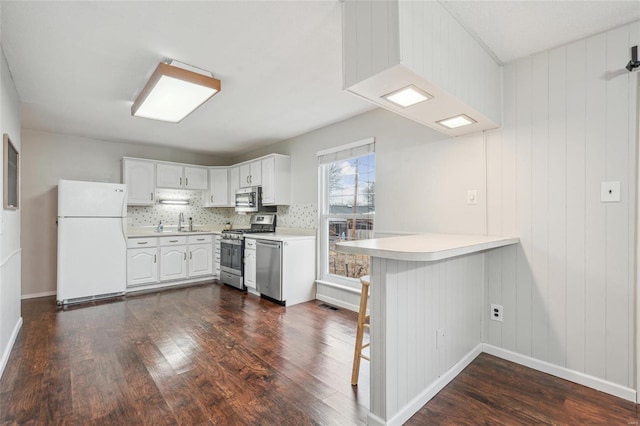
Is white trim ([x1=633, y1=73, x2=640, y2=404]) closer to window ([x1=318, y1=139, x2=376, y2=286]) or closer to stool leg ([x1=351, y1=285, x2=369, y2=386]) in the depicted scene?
stool leg ([x1=351, y1=285, x2=369, y2=386])

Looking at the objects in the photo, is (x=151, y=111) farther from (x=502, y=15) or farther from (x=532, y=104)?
(x=532, y=104)

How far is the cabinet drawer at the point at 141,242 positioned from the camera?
4.66 metres

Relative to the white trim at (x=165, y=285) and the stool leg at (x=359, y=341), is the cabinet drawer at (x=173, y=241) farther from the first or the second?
the stool leg at (x=359, y=341)

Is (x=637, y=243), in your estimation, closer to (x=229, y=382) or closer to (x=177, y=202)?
(x=229, y=382)

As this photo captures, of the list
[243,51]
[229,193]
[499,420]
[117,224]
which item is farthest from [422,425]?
[229,193]

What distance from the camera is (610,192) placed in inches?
78.5

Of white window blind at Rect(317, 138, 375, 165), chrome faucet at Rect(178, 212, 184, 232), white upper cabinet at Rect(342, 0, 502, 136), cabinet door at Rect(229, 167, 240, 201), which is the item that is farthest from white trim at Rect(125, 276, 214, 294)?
white upper cabinet at Rect(342, 0, 502, 136)

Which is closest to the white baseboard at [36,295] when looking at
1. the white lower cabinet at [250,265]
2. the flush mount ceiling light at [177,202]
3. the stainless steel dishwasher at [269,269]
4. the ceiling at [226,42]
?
the flush mount ceiling light at [177,202]

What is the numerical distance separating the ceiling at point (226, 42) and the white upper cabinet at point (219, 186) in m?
2.38

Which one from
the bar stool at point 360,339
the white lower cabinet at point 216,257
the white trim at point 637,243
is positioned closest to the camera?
the white trim at point 637,243

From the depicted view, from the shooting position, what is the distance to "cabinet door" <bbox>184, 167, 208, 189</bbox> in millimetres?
5602

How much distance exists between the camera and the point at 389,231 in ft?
11.0

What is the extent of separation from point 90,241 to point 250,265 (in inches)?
85.5

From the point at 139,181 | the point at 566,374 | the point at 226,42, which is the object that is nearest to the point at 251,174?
the point at 139,181
